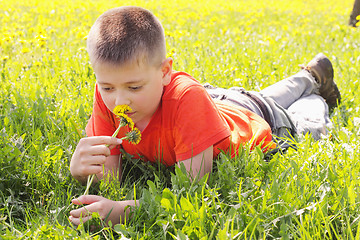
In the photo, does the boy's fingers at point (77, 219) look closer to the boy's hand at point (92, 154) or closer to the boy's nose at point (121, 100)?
the boy's hand at point (92, 154)

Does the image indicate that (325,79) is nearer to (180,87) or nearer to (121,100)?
(180,87)

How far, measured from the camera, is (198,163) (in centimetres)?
211

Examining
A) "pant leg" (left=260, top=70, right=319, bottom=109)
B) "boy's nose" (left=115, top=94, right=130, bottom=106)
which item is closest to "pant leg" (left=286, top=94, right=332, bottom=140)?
"pant leg" (left=260, top=70, right=319, bottom=109)

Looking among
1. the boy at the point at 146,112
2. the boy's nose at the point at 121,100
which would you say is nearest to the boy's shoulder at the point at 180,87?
the boy at the point at 146,112

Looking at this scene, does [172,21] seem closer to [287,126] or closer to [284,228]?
[287,126]

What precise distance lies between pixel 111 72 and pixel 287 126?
1.50 metres

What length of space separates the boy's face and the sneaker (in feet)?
6.32

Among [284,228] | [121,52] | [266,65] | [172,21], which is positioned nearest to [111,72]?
[121,52]

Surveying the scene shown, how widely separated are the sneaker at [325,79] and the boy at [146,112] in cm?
118

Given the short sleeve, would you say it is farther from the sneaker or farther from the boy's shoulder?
the sneaker

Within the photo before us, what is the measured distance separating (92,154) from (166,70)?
0.56 metres

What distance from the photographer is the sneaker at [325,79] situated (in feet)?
11.7

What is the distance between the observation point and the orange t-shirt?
2100 millimetres

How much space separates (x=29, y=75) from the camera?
3.86 meters
